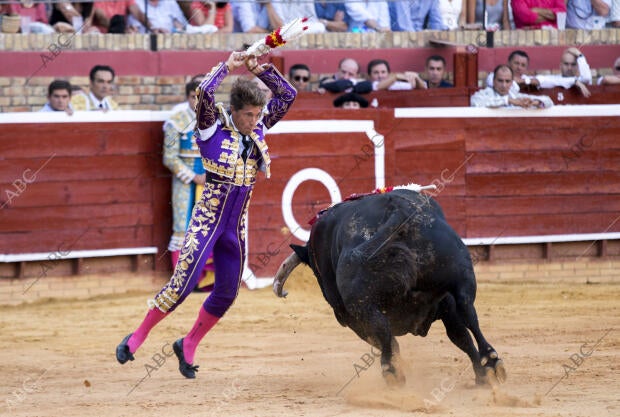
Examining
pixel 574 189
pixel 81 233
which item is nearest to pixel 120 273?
pixel 81 233

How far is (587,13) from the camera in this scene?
1075cm

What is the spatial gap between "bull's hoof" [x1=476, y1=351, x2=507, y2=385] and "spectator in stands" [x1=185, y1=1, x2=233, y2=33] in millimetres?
5486

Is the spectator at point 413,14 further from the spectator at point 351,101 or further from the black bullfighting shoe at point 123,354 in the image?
the black bullfighting shoe at point 123,354

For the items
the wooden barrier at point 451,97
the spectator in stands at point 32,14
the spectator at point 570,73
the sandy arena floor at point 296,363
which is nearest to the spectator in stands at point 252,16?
the wooden barrier at point 451,97

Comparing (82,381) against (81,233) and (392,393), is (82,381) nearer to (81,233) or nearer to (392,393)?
(392,393)

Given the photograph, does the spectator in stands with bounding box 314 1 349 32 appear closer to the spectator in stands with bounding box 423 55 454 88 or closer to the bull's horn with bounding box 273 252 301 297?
the spectator in stands with bounding box 423 55 454 88

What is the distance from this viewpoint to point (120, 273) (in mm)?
8352

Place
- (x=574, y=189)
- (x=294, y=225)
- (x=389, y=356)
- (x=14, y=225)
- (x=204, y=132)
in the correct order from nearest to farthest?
(x=389, y=356) < (x=204, y=132) < (x=14, y=225) < (x=294, y=225) < (x=574, y=189)

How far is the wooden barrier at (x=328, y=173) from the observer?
803cm

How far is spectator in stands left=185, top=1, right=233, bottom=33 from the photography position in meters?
9.66

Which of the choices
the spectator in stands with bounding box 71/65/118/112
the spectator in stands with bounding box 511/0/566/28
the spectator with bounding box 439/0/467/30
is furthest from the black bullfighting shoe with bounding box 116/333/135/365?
the spectator in stands with bounding box 511/0/566/28

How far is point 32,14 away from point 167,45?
108cm

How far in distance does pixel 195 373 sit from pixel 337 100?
12.6ft

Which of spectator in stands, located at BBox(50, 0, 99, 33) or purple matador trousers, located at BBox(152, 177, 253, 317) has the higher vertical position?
spectator in stands, located at BBox(50, 0, 99, 33)
